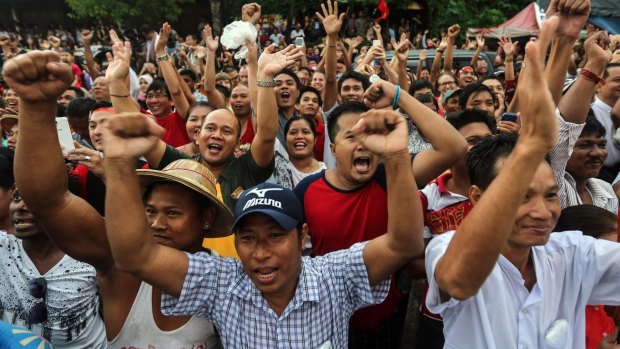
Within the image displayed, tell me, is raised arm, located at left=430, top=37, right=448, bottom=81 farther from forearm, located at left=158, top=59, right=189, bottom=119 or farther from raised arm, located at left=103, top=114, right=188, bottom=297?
raised arm, located at left=103, top=114, right=188, bottom=297

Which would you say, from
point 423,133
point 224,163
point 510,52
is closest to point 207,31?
point 224,163

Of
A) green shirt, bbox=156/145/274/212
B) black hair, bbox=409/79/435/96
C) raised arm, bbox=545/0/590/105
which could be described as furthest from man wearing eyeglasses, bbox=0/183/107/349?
black hair, bbox=409/79/435/96

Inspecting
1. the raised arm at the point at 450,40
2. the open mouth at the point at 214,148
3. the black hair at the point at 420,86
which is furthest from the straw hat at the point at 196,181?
the raised arm at the point at 450,40

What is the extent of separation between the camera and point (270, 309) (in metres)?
1.87

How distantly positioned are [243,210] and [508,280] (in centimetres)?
95

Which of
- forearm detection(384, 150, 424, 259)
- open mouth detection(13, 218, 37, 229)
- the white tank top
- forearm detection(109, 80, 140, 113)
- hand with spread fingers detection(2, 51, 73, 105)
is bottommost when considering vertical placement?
the white tank top

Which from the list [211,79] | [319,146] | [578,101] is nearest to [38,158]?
[578,101]

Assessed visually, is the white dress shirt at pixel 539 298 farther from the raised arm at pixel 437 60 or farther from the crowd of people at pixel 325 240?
the raised arm at pixel 437 60

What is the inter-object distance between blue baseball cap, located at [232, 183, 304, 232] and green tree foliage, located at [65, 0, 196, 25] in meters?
19.1

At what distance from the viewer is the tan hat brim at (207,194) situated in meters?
2.04

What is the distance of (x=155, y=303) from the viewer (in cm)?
193

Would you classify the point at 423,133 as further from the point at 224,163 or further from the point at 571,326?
the point at 224,163

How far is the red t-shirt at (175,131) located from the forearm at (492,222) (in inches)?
148

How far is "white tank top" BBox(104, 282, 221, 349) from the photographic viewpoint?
190cm
